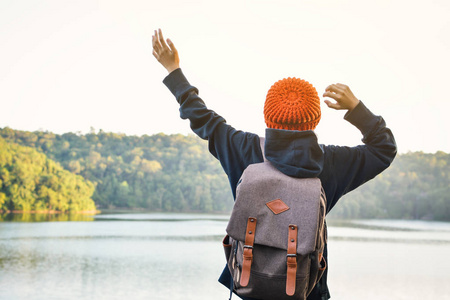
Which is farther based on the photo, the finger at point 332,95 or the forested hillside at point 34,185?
the forested hillside at point 34,185

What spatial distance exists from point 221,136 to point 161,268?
19283 millimetres

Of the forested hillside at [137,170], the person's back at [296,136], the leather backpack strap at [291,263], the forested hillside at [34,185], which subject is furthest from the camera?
the forested hillside at [137,170]

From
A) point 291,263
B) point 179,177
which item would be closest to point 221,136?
point 291,263

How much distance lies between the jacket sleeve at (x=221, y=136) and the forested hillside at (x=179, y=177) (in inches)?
2516

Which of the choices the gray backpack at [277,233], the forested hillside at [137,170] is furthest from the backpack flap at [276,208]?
the forested hillside at [137,170]

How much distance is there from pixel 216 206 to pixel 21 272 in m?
55.3

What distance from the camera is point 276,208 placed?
1.32m

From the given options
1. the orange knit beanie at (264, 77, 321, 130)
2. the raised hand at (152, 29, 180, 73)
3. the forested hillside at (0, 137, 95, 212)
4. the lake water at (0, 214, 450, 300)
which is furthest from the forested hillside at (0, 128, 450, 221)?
the orange knit beanie at (264, 77, 321, 130)

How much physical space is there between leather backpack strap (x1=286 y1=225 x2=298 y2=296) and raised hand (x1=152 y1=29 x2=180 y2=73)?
689 mm

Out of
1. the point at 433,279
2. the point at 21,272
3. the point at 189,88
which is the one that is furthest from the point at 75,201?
the point at 189,88

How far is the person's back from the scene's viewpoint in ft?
4.63

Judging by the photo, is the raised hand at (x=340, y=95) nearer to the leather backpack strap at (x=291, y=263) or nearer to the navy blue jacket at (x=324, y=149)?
the navy blue jacket at (x=324, y=149)

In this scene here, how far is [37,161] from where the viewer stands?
55531 millimetres

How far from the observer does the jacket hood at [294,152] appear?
137 centimetres
